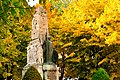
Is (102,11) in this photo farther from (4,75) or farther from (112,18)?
(4,75)

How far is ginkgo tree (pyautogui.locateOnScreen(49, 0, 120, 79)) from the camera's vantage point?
873 inches

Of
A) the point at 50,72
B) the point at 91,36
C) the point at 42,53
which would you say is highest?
the point at 91,36

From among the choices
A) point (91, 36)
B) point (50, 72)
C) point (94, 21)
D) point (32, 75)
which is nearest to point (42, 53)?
point (50, 72)

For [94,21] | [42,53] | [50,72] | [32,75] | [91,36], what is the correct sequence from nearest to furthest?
[32,75] < [50,72] < [42,53] < [91,36] < [94,21]

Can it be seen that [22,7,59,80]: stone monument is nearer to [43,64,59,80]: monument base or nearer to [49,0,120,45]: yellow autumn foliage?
[43,64,59,80]: monument base

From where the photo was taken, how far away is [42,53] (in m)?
18.7

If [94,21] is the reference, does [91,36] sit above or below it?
below

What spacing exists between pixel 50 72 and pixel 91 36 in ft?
22.1

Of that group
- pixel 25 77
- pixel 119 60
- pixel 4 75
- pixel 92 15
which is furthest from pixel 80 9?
pixel 25 77

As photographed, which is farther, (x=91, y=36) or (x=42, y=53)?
(x=91, y=36)

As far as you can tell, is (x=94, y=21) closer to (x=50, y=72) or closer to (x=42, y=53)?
(x=42, y=53)

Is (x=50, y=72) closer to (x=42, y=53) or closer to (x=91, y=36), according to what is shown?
(x=42, y=53)

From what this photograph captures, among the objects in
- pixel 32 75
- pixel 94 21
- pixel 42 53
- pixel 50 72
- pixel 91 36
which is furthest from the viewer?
pixel 94 21

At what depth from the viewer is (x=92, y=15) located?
2398 cm
